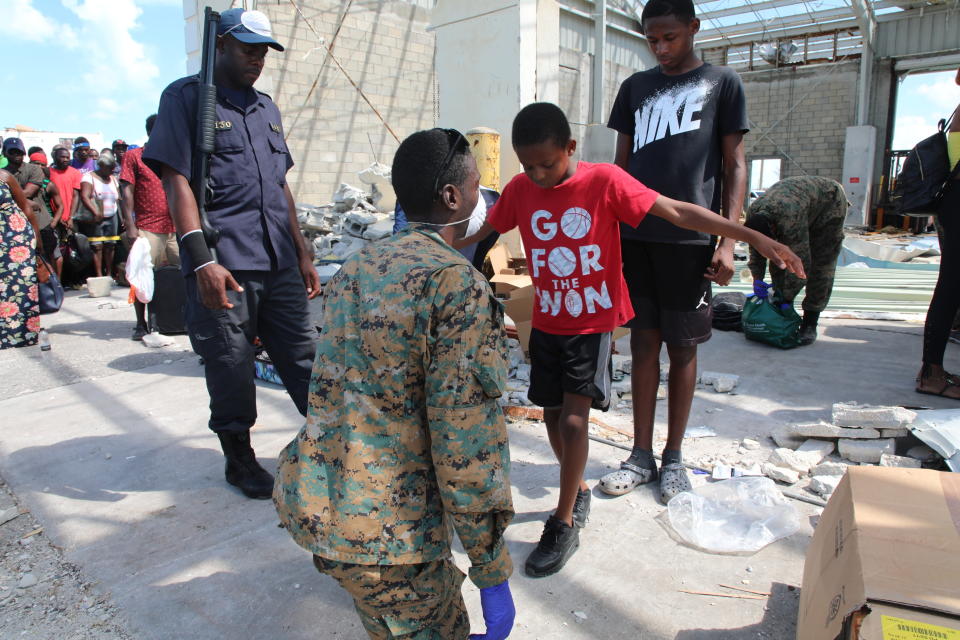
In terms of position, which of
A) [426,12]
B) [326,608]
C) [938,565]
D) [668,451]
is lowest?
[326,608]

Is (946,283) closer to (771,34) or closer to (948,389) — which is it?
(948,389)

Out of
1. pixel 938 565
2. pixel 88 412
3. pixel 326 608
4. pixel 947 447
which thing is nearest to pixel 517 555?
pixel 326 608

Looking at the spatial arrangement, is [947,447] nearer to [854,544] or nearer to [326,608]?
[854,544]

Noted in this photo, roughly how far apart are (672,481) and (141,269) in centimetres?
462

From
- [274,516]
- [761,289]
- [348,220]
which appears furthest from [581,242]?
[348,220]

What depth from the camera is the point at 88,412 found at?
12.5ft

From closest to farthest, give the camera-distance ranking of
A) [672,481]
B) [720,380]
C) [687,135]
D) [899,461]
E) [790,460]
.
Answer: [687,135], [672,481], [899,461], [790,460], [720,380]

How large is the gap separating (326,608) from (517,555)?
2.21 ft

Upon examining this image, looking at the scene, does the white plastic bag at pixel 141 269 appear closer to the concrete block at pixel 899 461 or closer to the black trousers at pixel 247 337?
the black trousers at pixel 247 337

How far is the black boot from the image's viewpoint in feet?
8.87

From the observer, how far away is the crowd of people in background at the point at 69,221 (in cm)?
530

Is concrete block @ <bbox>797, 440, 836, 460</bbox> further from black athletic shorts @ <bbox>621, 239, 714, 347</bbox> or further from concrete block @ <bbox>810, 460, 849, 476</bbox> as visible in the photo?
black athletic shorts @ <bbox>621, 239, 714, 347</bbox>

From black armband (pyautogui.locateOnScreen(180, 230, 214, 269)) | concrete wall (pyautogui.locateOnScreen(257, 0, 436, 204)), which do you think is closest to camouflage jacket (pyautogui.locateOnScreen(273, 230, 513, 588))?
black armband (pyautogui.locateOnScreen(180, 230, 214, 269))

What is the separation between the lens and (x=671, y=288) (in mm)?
2512
